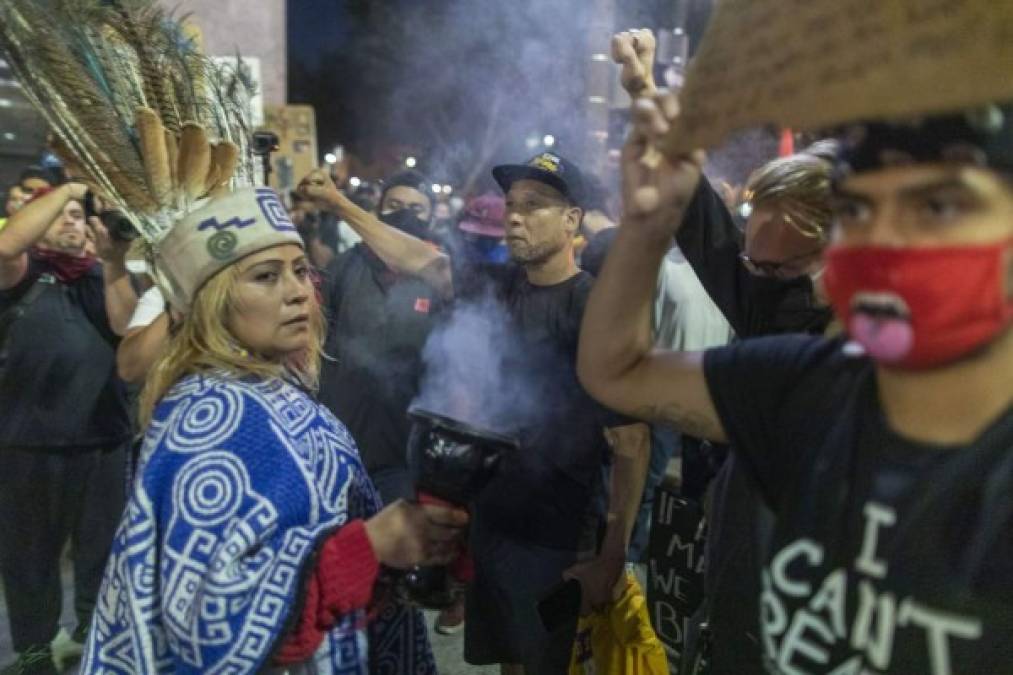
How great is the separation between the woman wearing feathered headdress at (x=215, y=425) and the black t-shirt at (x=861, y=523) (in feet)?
2.73

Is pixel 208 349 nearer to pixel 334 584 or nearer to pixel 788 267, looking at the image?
pixel 334 584

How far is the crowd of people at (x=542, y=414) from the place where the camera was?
1188 millimetres

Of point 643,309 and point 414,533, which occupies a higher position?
point 643,309

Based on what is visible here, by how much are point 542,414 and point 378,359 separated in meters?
1.18

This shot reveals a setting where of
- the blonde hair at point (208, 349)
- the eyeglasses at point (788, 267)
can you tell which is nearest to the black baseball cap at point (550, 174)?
the eyeglasses at point (788, 267)

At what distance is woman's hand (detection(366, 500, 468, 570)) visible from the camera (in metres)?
2.02

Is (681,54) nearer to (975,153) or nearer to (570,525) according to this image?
(570,525)

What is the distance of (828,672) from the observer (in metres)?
1.30

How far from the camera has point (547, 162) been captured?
12.7 ft

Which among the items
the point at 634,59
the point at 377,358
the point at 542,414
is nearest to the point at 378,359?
the point at 377,358

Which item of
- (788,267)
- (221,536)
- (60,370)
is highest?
(788,267)

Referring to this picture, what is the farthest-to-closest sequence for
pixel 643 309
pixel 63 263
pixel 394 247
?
pixel 63 263 < pixel 394 247 < pixel 643 309

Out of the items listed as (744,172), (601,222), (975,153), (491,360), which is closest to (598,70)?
(601,222)

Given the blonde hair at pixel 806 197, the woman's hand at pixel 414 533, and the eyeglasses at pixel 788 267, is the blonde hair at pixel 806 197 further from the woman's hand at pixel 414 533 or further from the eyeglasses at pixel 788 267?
the woman's hand at pixel 414 533
